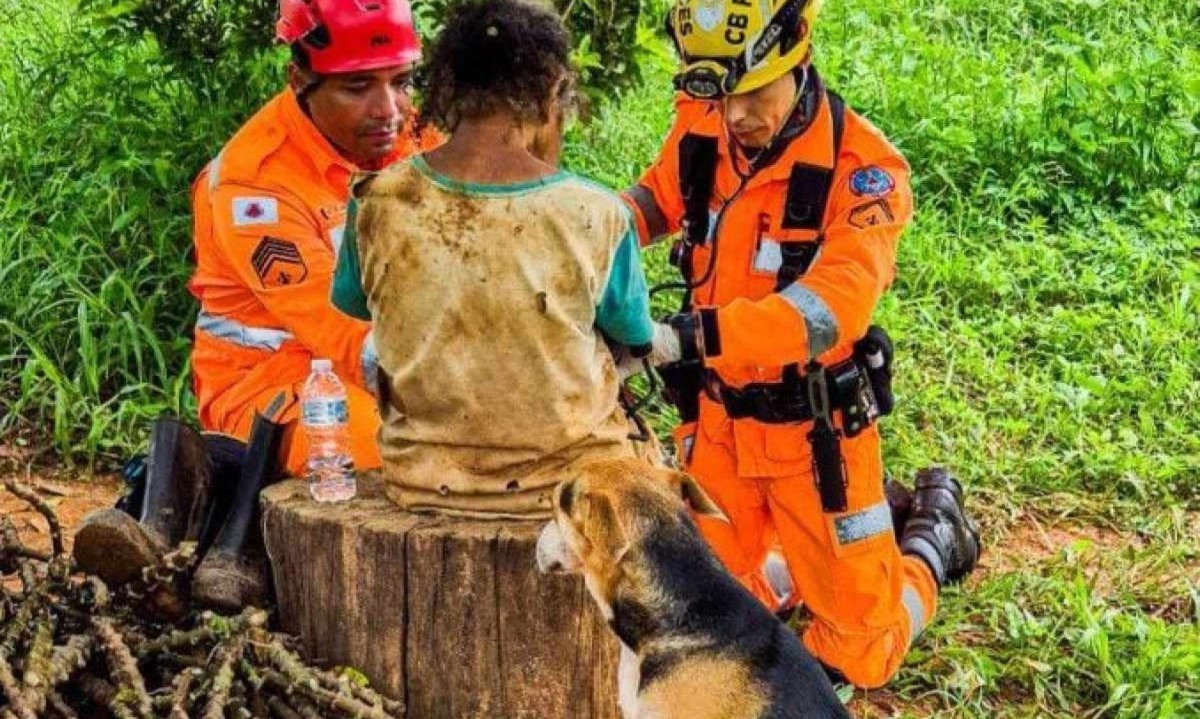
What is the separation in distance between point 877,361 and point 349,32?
6.02 ft

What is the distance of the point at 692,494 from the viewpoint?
360 cm

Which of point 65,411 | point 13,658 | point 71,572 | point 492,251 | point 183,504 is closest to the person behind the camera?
point 492,251

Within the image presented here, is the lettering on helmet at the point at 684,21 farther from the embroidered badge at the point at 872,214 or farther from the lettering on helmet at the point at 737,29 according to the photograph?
the embroidered badge at the point at 872,214

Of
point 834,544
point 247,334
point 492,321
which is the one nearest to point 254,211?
point 247,334

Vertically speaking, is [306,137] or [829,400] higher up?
[306,137]

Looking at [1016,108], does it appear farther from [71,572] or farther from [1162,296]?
[71,572]

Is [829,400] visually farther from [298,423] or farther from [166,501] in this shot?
[166,501]

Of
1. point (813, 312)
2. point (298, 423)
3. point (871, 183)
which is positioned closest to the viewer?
point (813, 312)

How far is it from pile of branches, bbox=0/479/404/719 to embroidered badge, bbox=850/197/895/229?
1782mm

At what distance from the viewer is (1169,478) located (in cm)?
606

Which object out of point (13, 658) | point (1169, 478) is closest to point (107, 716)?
point (13, 658)

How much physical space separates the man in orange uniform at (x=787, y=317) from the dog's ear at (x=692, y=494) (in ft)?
1.45

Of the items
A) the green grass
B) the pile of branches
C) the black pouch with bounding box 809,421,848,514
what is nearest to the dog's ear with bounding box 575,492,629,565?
the pile of branches

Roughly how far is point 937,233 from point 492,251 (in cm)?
496
